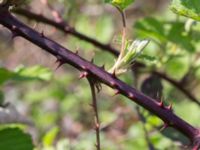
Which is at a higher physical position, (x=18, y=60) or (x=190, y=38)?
(x=190, y=38)

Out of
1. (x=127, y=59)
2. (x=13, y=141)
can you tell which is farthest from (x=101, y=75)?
(x=13, y=141)

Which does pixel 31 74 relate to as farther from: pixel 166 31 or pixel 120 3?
pixel 120 3

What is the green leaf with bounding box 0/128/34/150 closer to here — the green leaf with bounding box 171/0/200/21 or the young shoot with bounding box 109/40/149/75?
the young shoot with bounding box 109/40/149/75

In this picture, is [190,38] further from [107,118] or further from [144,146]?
[107,118]

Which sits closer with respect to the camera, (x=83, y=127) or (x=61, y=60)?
(x=61, y=60)

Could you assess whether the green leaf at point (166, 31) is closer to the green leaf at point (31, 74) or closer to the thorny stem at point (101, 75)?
the green leaf at point (31, 74)

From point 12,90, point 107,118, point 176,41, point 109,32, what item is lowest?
point 12,90

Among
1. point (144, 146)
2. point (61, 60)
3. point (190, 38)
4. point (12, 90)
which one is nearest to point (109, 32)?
point (144, 146)
